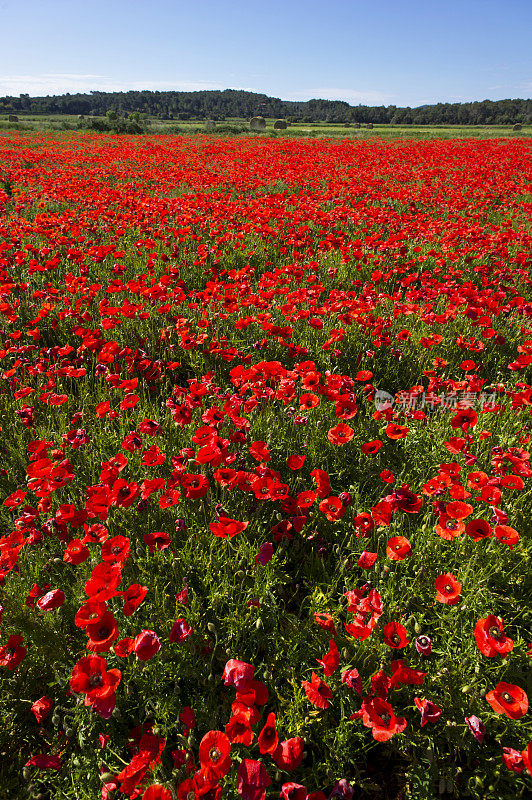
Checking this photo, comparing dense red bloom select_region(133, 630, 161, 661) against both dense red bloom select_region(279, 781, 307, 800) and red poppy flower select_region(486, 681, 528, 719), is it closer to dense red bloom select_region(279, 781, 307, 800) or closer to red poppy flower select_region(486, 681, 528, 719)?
dense red bloom select_region(279, 781, 307, 800)

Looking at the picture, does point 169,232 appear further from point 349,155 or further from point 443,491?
point 349,155

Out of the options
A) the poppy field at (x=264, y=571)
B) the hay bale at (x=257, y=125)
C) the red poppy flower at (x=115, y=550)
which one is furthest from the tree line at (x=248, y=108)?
the red poppy flower at (x=115, y=550)

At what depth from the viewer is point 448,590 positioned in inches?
64.5

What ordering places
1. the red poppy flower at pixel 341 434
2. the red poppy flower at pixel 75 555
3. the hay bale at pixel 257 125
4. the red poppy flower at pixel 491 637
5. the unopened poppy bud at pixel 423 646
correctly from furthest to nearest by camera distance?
the hay bale at pixel 257 125
the red poppy flower at pixel 341 434
the red poppy flower at pixel 75 555
the unopened poppy bud at pixel 423 646
the red poppy flower at pixel 491 637

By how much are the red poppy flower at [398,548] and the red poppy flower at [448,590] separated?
202mm

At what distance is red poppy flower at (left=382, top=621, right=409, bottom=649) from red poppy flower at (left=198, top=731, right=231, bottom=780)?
2.17ft

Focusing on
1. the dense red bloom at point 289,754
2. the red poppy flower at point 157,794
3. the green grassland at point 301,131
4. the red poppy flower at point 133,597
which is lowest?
the dense red bloom at point 289,754

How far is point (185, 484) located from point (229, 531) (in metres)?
0.46

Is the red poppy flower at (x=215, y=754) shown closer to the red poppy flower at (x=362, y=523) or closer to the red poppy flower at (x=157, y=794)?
the red poppy flower at (x=157, y=794)

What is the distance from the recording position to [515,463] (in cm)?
220

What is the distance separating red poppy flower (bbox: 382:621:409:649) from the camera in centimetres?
153

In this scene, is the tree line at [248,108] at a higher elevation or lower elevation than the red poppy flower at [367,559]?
higher

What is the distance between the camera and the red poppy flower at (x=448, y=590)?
1588 millimetres

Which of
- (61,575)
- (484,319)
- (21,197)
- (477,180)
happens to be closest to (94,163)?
(21,197)
